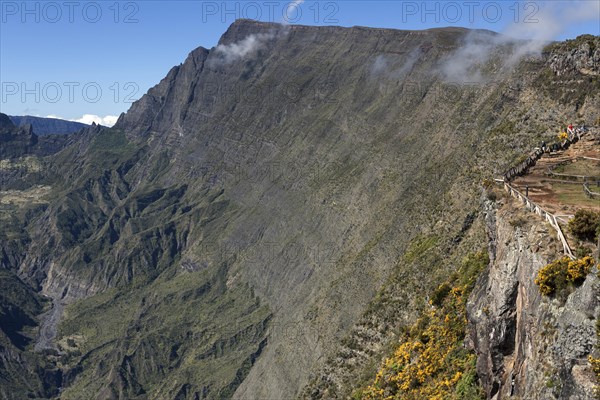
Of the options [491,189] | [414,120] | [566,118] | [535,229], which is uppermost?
[414,120]

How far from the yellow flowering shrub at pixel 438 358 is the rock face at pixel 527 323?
343cm

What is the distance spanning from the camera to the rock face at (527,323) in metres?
24.7

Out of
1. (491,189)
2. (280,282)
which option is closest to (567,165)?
(491,189)

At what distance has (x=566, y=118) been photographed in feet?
234

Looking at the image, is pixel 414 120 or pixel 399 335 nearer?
pixel 399 335

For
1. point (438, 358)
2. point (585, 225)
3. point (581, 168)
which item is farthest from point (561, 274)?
point (438, 358)

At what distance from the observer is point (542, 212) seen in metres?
33.2

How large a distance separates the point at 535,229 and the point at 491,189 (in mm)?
10041

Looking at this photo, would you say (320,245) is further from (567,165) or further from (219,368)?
(567,165)

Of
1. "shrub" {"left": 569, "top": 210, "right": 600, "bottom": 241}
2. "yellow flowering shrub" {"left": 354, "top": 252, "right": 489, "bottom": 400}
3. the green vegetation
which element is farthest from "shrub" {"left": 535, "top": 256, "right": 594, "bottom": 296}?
"yellow flowering shrub" {"left": 354, "top": 252, "right": 489, "bottom": 400}

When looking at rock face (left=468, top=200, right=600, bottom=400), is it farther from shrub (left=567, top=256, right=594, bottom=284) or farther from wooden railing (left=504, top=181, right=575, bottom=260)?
shrub (left=567, top=256, right=594, bottom=284)

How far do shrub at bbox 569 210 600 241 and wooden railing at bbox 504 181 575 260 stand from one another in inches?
24.8

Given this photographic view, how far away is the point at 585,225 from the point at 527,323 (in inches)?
201

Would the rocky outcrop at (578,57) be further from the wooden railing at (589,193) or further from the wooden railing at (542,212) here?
the wooden railing at (542,212)
